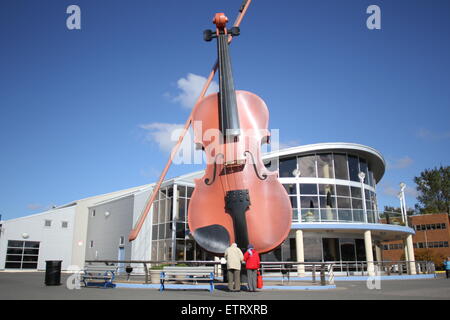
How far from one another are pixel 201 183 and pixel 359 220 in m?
14.8

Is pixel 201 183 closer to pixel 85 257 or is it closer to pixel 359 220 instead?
pixel 359 220

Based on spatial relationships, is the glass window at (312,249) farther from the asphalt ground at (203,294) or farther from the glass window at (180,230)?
the asphalt ground at (203,294)

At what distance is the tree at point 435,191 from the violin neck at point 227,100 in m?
53.6

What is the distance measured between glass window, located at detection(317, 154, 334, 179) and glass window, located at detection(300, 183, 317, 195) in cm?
95

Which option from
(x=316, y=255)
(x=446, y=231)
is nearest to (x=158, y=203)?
(x=316, y=255)

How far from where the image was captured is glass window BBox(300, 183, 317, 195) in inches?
920

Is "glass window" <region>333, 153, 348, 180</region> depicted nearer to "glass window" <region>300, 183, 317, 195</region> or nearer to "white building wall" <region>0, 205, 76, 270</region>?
"glass window" <region>300, 183, 317, 195</region>

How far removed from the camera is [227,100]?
10008 mm

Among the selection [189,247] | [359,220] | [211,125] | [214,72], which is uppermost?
[214,72]

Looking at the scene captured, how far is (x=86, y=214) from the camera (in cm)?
3173

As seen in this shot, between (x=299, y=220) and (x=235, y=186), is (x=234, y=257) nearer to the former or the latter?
(x=235, y=186)

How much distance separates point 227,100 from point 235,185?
234 centimetres

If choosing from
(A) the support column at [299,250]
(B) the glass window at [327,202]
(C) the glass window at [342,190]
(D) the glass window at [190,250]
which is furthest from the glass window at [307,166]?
(D) the glass window at [190,250]
